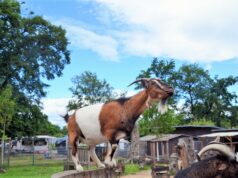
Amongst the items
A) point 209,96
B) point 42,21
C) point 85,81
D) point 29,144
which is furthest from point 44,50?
point 29,144

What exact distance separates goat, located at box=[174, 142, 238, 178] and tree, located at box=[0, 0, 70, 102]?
28.6 meters

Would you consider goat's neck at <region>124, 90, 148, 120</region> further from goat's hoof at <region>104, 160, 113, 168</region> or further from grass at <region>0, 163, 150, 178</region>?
grass at <region>0, 163, 150, 178</region>

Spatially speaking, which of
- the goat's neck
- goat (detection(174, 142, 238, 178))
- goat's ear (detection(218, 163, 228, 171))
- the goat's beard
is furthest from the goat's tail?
goat's ear (detection(218, 163, 228, 171))

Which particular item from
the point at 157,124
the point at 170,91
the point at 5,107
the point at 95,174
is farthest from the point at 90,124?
the point at 157,124

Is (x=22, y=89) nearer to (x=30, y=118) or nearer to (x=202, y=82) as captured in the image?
(x=30, y=118)

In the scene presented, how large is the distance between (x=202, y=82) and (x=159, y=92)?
5152 cm

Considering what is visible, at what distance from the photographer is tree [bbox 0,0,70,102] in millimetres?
31547

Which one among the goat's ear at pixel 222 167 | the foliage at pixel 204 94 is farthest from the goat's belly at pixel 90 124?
the foliage at pixel 204 94

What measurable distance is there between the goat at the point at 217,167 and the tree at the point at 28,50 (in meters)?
28.6

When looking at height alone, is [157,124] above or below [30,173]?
above

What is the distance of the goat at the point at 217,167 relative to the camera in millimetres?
2727

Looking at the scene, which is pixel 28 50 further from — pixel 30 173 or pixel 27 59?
pixel 30 173

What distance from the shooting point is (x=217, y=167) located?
276cm

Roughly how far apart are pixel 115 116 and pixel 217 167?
1324 mm
